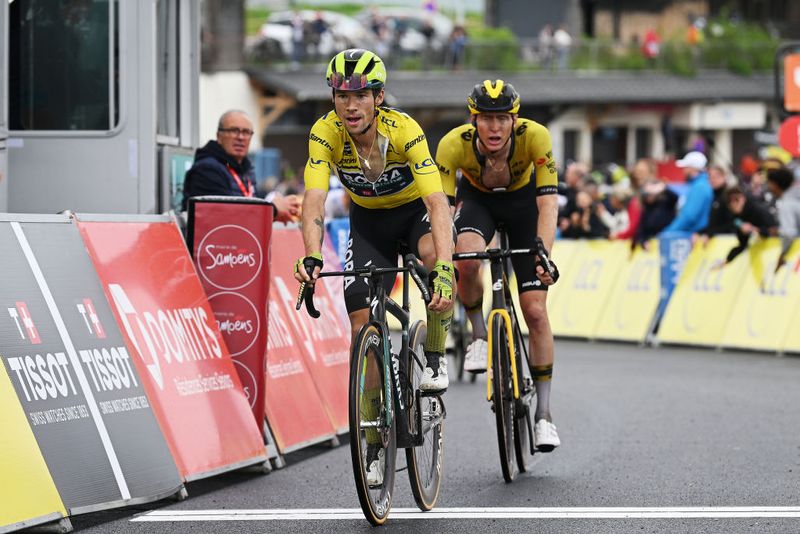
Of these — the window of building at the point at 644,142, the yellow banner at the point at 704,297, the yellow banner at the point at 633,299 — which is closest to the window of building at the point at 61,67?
the yellow banner at the point at 704,297

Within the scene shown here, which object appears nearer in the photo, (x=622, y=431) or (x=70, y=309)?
(x=70, y=309)

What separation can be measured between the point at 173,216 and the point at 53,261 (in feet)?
4.68

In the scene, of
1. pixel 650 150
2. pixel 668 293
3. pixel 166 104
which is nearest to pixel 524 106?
pixel 650 150

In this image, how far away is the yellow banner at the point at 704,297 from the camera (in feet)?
60.3

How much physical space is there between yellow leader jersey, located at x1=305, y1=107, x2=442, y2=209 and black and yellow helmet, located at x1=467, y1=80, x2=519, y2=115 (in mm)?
875

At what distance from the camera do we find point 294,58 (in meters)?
47.4

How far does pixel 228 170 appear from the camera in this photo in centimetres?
1094

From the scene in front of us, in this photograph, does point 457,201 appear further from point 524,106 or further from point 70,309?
point 524,106

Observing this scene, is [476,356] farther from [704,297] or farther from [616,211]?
[616,211]

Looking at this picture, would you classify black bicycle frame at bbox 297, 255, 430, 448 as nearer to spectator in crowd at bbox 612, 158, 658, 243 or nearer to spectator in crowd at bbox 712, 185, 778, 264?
spectator in crowd at bbox 712, 185, 778, 264

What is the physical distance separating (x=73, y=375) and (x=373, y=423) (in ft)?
4.91

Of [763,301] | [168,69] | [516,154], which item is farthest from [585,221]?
[516,154]

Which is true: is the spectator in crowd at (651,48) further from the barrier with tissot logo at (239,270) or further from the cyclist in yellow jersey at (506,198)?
the barrier with tissot logo at (239,270)

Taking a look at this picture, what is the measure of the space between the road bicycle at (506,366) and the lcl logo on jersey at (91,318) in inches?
72.8
